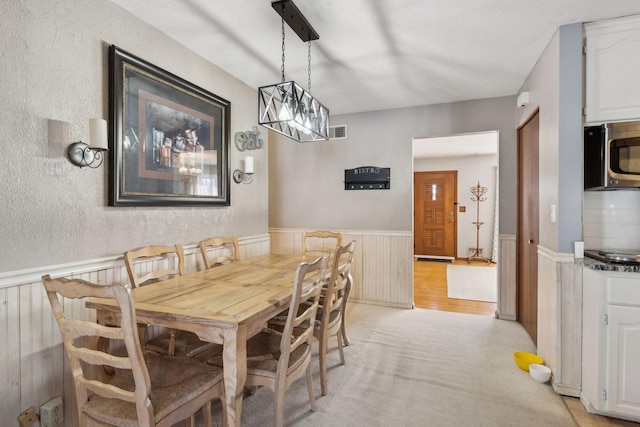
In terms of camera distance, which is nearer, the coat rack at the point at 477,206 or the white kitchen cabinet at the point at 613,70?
the white kitchen cabinet at the point at 613,70

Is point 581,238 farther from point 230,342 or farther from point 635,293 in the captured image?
point 230,342

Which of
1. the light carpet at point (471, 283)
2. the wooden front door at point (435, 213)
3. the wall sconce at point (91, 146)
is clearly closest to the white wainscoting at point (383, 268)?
the light carpet at point (471, 283)

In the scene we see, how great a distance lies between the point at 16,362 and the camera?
1507 millimetres

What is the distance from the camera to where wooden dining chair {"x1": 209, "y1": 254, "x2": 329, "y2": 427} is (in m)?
1.52

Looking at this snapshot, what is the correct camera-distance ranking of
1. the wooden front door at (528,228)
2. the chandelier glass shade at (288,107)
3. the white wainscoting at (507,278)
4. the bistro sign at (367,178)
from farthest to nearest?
the bistro sign at (367,178), the white wainscoting at (507,278), the wooden front door at (528,228), the chandelier glass shade at (288,107)

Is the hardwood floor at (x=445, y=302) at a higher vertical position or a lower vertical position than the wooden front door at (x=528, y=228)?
lower

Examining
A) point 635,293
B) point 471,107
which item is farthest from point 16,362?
point 471,107

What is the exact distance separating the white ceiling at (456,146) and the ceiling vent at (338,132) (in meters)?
1.39

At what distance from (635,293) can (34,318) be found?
3261 millimetres

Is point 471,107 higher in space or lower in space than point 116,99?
higher

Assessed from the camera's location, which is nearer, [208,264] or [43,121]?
[43,121]

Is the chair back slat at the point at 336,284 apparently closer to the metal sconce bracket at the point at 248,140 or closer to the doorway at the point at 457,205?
the metal sconce bracket at the point at 248,140

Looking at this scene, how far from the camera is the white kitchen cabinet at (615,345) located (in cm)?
180

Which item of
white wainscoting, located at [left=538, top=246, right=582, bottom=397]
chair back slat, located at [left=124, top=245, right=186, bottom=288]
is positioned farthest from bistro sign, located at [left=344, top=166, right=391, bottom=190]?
chair back slat, located at [left=124, top=245, right=186, bottom=288]
